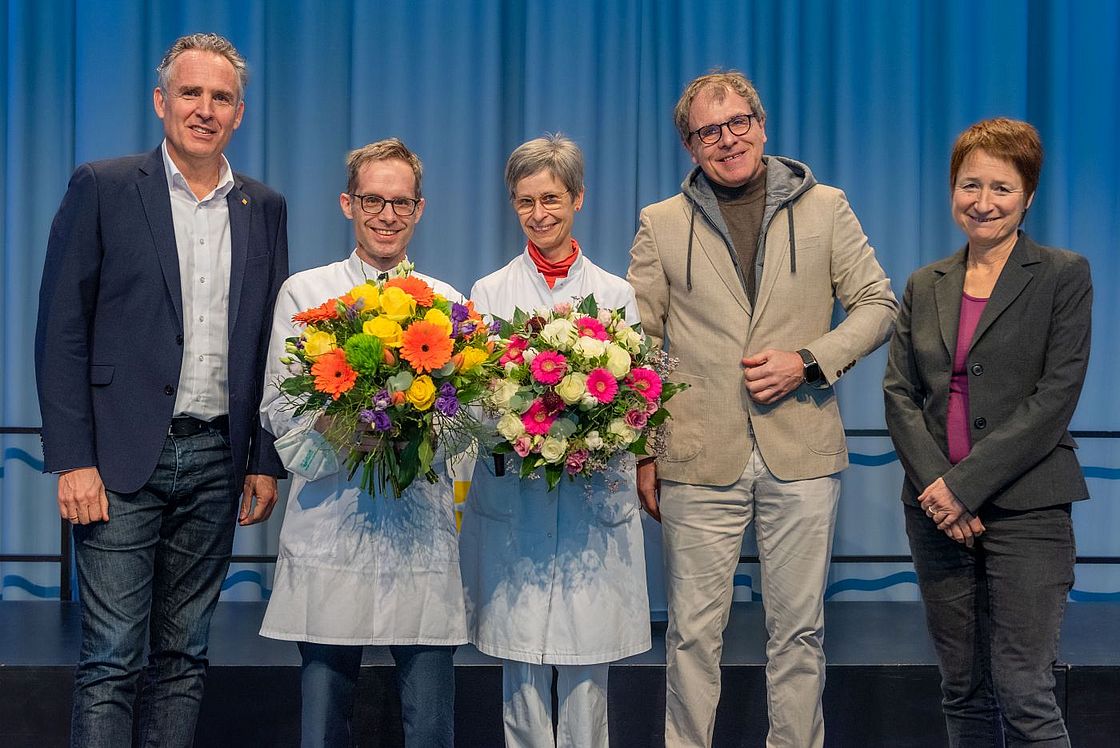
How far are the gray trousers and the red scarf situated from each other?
62 centimetres

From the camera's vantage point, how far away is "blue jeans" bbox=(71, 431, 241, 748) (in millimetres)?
2355

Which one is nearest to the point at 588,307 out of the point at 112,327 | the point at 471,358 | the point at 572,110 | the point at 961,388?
the point at 471,358

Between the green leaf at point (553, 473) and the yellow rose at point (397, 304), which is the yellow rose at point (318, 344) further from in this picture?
the green leaf at point (553, 473)

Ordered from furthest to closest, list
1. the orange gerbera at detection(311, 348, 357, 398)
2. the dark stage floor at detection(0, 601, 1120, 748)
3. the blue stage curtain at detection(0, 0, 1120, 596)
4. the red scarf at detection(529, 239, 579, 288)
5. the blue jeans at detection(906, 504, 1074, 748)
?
the blue stage curtain at detection(0, 0, 1120, 596) < the dark stage floor at detection(0, 601, 1120, 748) < the red scarf at detection(529, 239, 579, 288) < the blue jeans at detection(906, 504, 1074, 748) < the orange gerbera at detection(311, 348, 357, 398)

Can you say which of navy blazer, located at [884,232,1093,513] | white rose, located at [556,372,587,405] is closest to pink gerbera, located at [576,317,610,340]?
white rose, located at [556,372,587,405]

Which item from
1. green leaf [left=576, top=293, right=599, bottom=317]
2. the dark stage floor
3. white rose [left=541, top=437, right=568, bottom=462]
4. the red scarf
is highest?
the red scarf

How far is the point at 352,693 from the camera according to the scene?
2469 mm

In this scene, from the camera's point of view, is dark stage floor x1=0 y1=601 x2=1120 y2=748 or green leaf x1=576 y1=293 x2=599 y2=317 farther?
dark stage floor x1=0 y1=601 x2=1120 y2=748

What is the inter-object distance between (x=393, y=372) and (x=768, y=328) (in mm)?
1030

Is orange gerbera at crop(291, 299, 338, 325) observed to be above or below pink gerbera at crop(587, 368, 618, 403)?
above

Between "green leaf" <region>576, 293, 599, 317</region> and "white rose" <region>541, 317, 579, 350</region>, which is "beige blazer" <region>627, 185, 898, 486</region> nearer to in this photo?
"green leaf" <region>576, 293, 599, 317</region>

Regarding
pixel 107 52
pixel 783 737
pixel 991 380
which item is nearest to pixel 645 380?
pixel 991 380

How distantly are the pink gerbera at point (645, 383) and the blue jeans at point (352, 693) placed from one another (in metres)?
0.78

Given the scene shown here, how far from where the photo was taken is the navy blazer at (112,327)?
2375mm
